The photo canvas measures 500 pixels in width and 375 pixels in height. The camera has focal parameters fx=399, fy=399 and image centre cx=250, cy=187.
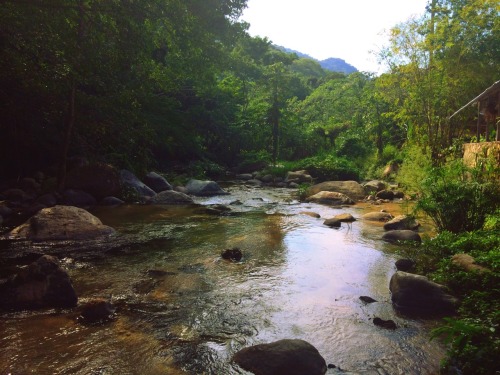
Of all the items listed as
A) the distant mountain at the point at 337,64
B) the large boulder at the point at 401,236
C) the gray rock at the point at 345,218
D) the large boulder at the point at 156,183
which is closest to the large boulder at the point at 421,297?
the large boulder at the point at 401,236

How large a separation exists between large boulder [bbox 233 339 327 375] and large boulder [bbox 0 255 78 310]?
7.42ft

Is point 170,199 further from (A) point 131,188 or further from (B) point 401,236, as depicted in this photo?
(B) point 401,236

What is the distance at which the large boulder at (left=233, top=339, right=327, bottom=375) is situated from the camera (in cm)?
336

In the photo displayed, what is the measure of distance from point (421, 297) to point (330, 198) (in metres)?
9.16

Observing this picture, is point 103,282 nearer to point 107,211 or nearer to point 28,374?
point 28,374

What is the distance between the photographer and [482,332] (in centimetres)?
316

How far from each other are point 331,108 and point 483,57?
20.0 m

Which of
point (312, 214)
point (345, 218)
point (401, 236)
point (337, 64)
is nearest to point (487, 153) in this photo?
point (401, 236)

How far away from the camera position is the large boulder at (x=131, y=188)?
1270cm

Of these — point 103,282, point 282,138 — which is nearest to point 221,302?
point 103,282

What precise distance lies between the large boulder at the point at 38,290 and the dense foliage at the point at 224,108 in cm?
399

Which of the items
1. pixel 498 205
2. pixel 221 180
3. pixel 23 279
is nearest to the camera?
pixel 23 279

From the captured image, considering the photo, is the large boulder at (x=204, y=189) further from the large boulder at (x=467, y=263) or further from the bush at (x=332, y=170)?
the large boulder at (x=467, y=263)

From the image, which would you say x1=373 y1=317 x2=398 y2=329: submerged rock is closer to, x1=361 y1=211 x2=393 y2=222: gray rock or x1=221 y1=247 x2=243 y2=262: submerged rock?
x1=221 y1=247 x2=243 y2=262: submerged rock
